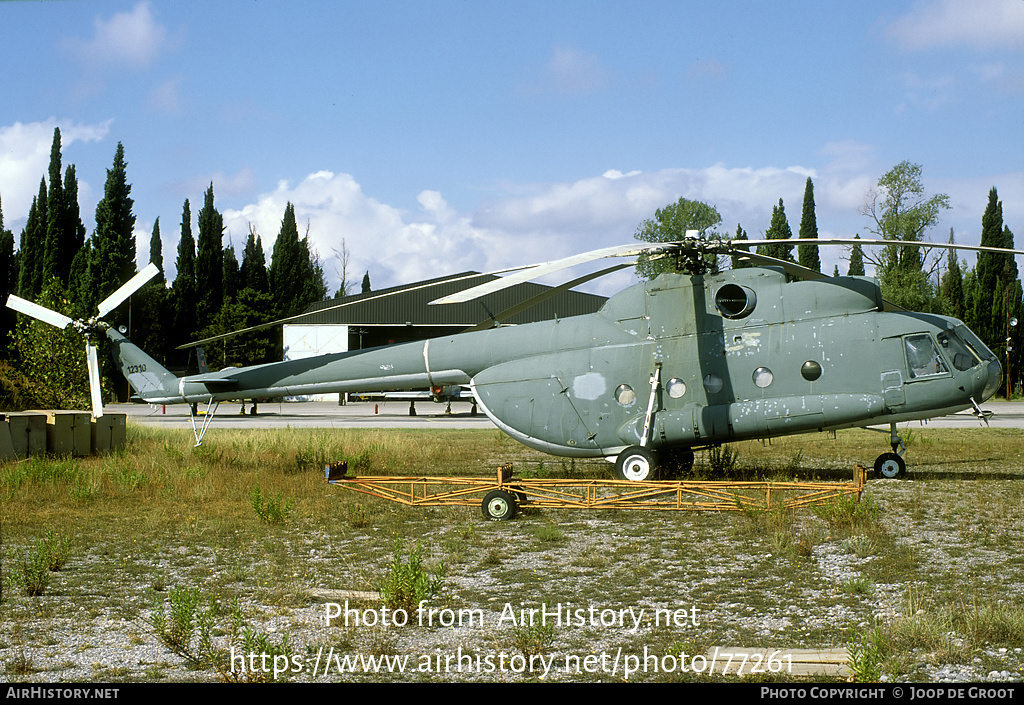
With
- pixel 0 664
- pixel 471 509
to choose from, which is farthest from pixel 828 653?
pixel 471 509

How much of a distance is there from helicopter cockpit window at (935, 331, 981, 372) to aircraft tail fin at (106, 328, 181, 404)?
1489cm

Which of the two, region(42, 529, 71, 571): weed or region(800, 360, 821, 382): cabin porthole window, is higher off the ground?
region(800, 360, 821, 382): cabin porthole window

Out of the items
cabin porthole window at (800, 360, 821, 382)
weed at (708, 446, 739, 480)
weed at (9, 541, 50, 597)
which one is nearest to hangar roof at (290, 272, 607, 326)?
weed at (708, 446, 739, 480)

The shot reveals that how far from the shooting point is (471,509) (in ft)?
42.0

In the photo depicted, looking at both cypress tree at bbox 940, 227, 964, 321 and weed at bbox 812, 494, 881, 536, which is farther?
cypress tree at bbox 940, 227, 964, 321

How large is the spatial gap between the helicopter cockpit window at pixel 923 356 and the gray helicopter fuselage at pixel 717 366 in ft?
0.07

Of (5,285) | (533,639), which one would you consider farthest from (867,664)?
(5,285)

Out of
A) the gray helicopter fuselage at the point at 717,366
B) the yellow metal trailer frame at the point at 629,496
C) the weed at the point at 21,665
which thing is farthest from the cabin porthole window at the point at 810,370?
the weed at the point at 21,665

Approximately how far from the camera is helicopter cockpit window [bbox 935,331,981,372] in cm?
1321

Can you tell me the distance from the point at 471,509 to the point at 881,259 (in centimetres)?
5177

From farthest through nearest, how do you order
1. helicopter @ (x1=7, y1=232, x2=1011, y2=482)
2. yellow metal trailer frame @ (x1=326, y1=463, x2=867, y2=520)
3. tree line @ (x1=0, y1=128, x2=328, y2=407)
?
tree line @ (x1=0, y1=128, x2=328, y2=407) → helicopter @ (x1=7, y1=232, x2=1011, y2=482) → yellow metal trailer frame @ (x1=326, y1=463, x2=867, y2=520)

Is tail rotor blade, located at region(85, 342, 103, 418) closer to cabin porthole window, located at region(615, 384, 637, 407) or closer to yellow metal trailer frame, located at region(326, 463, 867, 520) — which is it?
yellow metal trailer frame, located at region(326, 463, 867, 520)

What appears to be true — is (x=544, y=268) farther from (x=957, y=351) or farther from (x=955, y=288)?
(x=955, y=288)

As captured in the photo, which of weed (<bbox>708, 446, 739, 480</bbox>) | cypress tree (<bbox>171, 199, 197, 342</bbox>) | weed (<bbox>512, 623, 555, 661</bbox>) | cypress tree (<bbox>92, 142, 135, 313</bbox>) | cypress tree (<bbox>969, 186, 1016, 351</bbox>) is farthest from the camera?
cypress tree (<bbox>171, 199, 197, 342</bbox>)
